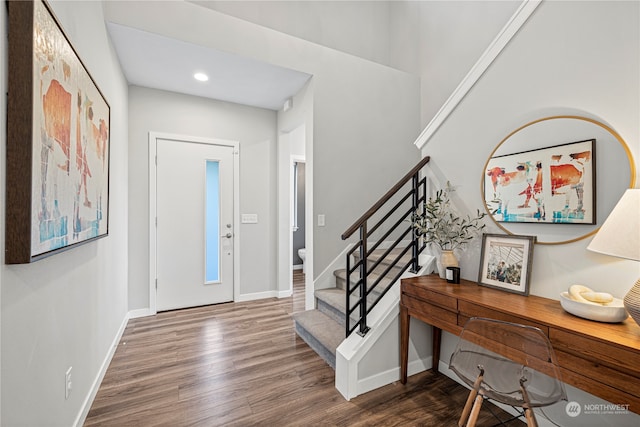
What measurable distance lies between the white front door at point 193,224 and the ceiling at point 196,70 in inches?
26.0

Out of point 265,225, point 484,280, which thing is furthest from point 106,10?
point 484,280

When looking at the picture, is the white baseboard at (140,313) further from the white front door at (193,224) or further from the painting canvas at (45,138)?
the painting canvas at (45,138)

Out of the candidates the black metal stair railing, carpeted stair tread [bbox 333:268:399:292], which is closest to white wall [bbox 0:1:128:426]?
the black metal stair railing

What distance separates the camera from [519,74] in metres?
1.82

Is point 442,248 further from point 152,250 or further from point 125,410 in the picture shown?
point 152,250

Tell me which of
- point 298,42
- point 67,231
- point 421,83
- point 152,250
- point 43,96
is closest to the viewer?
point 43,96

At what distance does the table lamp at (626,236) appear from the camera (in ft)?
3.66

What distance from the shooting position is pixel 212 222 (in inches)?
151

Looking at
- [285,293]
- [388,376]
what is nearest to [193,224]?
[285,293]

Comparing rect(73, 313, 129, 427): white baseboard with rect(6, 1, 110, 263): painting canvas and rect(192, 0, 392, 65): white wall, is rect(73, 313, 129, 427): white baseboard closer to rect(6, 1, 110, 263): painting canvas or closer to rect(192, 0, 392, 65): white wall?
rect(6, 1, 110, 263): painting canvas

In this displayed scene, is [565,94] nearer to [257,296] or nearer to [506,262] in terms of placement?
[506,262]

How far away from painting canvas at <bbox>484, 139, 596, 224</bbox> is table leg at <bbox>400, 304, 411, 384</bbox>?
0.91 meters

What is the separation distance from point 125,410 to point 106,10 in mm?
2910

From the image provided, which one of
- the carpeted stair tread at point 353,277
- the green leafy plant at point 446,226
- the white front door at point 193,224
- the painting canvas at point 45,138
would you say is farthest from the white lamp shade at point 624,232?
the white front door at point 193,224
